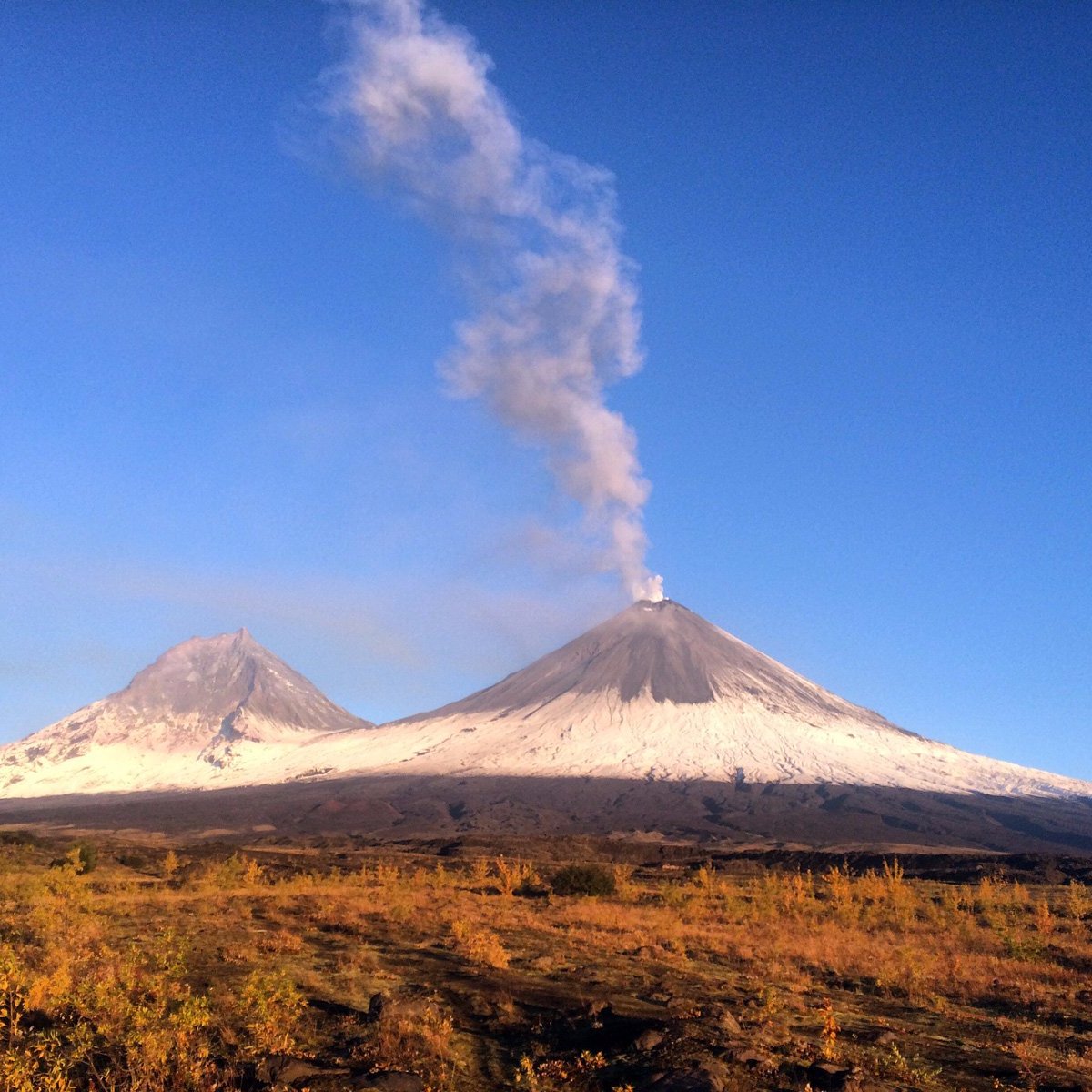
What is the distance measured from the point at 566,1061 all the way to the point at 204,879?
27463 mm

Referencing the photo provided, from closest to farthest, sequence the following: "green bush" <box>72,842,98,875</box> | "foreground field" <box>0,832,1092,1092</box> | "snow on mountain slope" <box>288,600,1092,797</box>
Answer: "foreground field" <box>0,832,1092,1092</box> < "green bush" <box>72,842,98,875</box> < "snow on mountain slope" <box>288,600,1092,797</box>

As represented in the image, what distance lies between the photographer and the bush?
32.7 meters

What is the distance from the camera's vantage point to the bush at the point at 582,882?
3272 cm

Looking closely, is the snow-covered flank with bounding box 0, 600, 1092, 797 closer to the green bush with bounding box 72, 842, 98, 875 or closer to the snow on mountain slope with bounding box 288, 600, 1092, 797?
the snow on mountain slope with bounding box 288, 600, 1092, 797

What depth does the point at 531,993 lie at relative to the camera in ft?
43.6

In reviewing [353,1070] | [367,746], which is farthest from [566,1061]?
[367,746]

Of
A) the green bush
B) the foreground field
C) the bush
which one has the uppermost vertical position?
the foreground field

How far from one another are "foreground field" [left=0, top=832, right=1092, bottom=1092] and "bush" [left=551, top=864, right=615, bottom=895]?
186 inches

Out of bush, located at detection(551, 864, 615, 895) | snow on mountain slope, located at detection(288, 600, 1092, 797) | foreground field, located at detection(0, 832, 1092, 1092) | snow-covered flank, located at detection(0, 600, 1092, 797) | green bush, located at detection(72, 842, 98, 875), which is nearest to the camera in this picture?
foreground field, located at detection(0, 832, 1092, 1092)

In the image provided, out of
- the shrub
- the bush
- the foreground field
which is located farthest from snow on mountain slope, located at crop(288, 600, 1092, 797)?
the foreground field

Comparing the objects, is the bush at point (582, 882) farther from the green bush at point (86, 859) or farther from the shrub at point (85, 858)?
the green bush at point (86, 859)

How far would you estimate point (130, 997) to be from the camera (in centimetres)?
1156

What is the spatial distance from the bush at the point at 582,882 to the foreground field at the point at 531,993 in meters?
4.74

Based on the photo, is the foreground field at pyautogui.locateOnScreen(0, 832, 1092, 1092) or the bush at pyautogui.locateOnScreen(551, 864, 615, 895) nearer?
the foreground field at pyautogui.locateOnScreen(0, 832, 1092, 1092)
